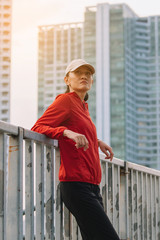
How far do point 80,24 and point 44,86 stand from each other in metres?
17.4

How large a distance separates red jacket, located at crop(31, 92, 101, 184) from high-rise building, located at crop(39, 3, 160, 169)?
103 m

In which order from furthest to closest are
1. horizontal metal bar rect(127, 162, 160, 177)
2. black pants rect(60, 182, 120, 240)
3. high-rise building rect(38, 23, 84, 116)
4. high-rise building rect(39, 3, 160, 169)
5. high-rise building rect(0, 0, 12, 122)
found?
high-rise building rect(0, 0, 12, 122) → high-rise building rect(38, 23, 84, 116) → high-rise building rect(39, 3, 160, 169) → horizontal metal bar rect(127, 162, 160, 177) → black pants rect(60, 182, 120, 240)

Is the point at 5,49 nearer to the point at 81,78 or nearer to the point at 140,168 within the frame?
the point at 140,168

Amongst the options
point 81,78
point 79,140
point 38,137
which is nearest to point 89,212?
point 79,140

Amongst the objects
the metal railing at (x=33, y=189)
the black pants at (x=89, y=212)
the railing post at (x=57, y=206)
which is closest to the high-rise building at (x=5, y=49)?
the metal railing at (x=33, y=189)

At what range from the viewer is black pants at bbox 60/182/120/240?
8.90 feet

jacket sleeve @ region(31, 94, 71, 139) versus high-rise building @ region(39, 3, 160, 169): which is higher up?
high-rise building @ region(39, 3, 160, 169)

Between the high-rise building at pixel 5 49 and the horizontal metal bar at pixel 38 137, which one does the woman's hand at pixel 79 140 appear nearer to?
the horizontal metal bar at pixel 38 137

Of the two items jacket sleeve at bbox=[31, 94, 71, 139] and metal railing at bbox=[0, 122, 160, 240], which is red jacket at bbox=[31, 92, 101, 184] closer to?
jacket sleeve at bbox=[31, 94, 71, 139]

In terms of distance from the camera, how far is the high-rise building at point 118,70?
107m

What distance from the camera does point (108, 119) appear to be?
106625 mm

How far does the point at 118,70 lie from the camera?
109500 millimetres

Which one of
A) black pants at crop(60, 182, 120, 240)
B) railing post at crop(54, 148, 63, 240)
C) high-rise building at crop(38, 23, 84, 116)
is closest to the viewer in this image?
black pants at crop(60, 182, 120, 240)

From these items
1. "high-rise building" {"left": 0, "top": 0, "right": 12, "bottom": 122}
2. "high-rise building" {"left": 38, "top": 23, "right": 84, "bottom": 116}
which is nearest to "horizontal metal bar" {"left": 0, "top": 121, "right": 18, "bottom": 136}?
"high-rise building" {"left": 38, "top": 23, "right": 84, "bottom": 116}
